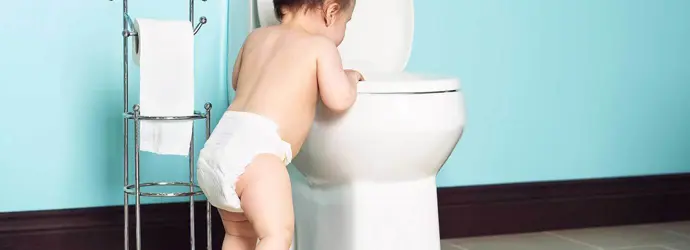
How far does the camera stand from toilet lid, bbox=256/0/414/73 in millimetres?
2244

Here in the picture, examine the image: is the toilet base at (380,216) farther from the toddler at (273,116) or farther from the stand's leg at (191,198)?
the stand's leg at (191,198)

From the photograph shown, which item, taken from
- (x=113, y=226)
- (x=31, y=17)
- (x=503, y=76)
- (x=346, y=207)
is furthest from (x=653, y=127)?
(x=31, y=17)

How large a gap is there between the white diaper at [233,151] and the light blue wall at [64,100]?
59cm

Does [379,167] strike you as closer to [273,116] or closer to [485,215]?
[273,116]

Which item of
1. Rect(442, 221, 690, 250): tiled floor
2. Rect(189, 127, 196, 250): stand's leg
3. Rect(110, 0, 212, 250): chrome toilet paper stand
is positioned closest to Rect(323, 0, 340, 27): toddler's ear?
Rect(110, 0, 212, 250): chrome toilet paper stand

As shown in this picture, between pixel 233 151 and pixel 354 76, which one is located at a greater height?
pixel 354 76

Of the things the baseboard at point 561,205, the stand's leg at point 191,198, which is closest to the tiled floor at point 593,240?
the baseboard at point 561,205

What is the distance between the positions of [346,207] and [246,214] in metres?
0.26

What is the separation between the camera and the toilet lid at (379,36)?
88.4 inches

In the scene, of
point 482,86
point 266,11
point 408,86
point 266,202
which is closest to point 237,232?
point 266,202

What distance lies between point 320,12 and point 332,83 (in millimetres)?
161

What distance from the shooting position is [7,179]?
86.9 inches

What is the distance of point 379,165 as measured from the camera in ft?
6.05

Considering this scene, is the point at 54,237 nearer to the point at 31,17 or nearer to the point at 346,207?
the point at 31,17
